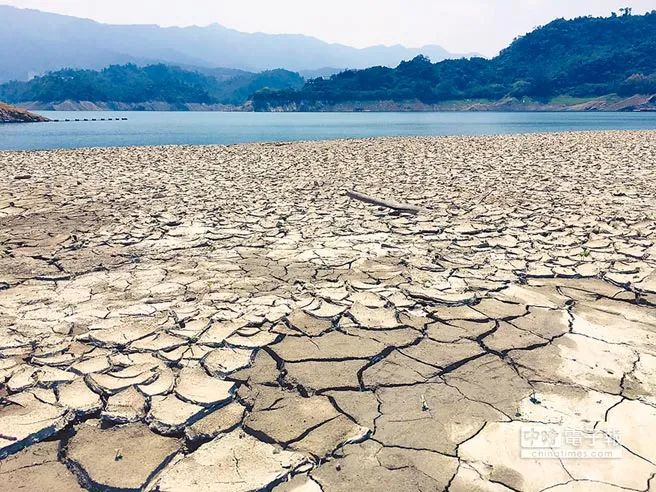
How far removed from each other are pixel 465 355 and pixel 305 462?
4.11ft

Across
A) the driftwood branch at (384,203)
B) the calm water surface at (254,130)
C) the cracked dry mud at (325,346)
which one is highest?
the driftwood branch at (384,203)

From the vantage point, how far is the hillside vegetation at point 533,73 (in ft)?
331

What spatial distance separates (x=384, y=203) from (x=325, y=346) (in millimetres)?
4173

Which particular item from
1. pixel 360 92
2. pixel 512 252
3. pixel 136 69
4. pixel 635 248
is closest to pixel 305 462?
pixel 512 252

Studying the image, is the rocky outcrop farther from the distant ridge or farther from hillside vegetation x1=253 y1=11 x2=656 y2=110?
hillside vegetation x1=253 y1=11 x2=656 y2=110

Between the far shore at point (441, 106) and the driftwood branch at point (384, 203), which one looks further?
the far shore at point (441, 106)

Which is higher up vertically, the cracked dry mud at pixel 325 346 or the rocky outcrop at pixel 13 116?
the rocky outcrop at pixel 13 116

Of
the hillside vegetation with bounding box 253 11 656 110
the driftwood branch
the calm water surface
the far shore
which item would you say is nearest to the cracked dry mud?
the driftwood branch

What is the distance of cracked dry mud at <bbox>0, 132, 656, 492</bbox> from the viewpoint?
200cm

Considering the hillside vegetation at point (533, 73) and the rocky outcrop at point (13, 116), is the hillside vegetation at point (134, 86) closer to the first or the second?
the hillside vegetation at point (533, 73)

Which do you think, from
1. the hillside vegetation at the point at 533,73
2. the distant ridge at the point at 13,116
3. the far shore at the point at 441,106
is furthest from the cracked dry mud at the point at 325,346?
the hillside vegetation at the point at 533,73

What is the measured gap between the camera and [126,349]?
2.90 meters

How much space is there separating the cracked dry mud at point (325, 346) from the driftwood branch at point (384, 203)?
0.17 m

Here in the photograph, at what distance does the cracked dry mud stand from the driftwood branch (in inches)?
6.5
